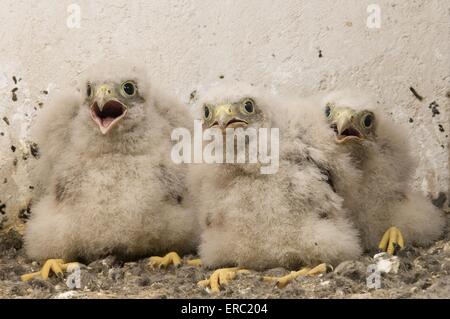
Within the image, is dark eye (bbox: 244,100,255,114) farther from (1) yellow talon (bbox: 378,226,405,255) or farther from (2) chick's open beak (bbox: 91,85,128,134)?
(1) yellow talon (bbox: 378,226,405,255)

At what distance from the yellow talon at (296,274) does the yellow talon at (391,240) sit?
605mm

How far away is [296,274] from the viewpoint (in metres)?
4.36

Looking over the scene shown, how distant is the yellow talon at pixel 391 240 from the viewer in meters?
4.87

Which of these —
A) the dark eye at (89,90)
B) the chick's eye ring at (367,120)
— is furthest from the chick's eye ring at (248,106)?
the dark eye at (89,90)

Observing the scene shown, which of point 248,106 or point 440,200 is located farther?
point 440,200

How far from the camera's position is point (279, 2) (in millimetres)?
5629

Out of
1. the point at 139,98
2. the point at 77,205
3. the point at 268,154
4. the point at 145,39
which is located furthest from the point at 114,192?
the point at 145,39

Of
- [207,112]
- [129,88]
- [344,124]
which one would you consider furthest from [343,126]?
[129,88]

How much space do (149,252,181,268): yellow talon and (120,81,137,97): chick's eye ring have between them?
3.09 feet

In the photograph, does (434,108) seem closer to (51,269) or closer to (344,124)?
(344,124)

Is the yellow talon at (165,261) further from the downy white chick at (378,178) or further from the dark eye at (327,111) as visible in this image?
the dark eye at (327,111)

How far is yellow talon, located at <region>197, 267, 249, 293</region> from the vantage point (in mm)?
4348

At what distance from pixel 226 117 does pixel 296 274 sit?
0.88 m
